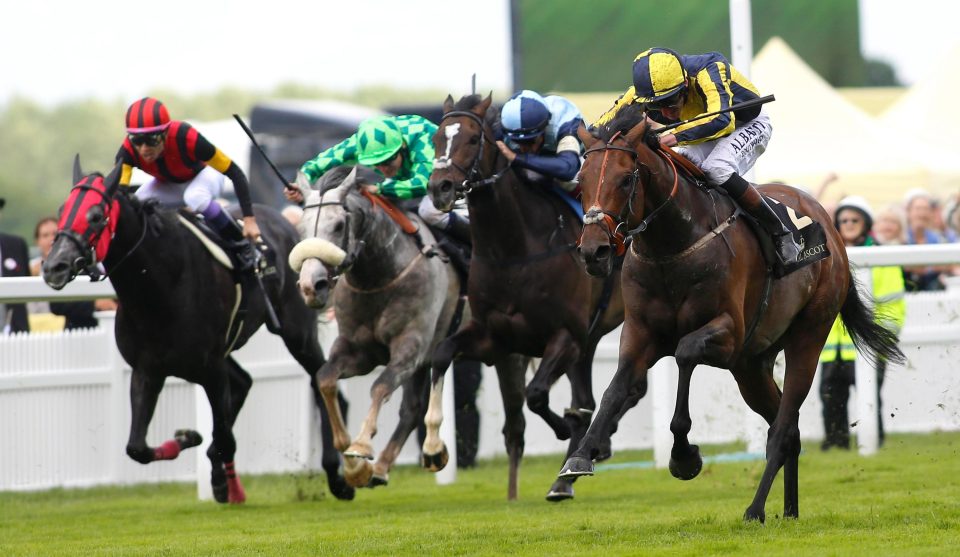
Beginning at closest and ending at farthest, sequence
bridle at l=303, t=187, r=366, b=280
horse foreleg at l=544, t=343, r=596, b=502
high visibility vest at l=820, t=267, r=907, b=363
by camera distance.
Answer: bridle at l=303, t=187, r=366, b=280 < horse foreleg at l=544, t=343, r=596, b=502 < high visibility vest at l=820, t=267, r=907, b=363

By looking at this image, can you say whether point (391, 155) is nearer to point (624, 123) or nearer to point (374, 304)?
point (374, 304)

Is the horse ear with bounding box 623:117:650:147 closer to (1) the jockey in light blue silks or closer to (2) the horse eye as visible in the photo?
(1) the jockey in light blue silks

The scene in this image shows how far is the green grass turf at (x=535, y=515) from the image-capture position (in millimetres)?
6848

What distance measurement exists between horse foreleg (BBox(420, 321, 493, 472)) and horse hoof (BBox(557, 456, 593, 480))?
1.57 m

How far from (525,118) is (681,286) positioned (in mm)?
2096

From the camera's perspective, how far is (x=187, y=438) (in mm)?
9438

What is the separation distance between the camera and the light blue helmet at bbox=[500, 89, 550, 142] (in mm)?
8883

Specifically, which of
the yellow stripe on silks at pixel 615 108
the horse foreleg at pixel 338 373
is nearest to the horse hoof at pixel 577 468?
the yellow stripe on silks at pixel 615 108

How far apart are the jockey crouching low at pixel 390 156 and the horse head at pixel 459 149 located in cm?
48

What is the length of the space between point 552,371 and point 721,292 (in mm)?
1645

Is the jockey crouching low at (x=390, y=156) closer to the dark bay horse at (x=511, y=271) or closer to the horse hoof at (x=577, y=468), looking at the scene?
the dark bay horse at (x=511, y=271)

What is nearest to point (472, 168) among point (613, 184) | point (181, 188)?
point (613, 184)

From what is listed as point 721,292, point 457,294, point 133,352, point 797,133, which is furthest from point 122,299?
point 797,133

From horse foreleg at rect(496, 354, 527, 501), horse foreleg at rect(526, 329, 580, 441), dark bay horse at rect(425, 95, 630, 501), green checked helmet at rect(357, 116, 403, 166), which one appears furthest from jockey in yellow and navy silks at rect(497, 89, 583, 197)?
horse foreleg at rect(496, 354, 527, 501)
